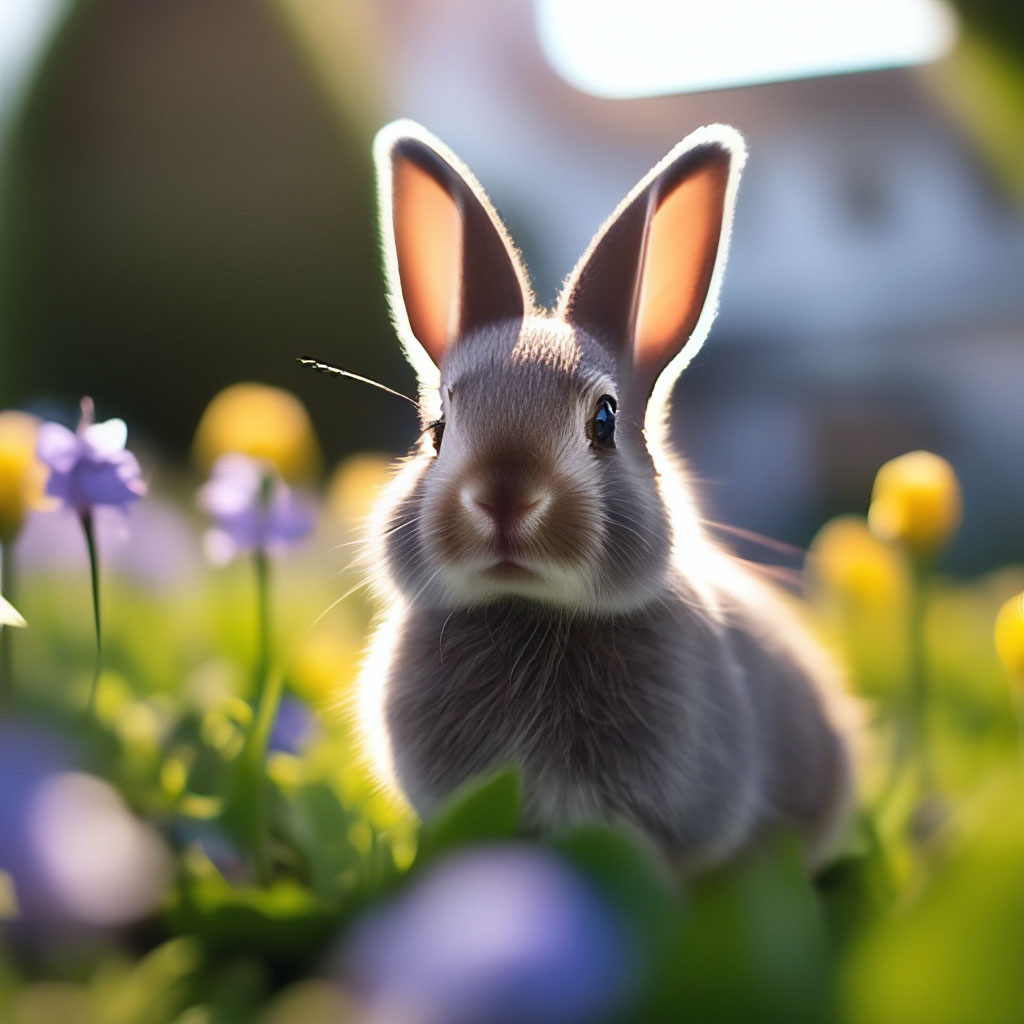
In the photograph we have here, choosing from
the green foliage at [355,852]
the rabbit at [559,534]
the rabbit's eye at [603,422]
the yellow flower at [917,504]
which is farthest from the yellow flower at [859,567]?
the rabbit's eye at [603,422]

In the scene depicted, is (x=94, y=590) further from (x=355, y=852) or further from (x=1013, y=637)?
(x=1013, y=637)

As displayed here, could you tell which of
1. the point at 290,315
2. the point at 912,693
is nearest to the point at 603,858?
the point at 912,693

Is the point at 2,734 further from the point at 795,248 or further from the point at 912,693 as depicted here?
the point at 795,248

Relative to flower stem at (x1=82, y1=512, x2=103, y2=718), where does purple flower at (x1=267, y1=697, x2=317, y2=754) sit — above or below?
below

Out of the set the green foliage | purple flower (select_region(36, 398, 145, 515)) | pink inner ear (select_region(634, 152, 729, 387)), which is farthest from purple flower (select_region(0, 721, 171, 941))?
→ pink inner ear (select_region(634, 152, 729, 387))

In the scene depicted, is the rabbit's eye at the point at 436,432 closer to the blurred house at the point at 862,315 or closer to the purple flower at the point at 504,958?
the purple flower at the point at 504,958

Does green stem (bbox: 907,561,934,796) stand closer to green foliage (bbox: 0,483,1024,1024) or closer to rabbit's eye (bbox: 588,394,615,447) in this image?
green foliage (bbox: 0,483,1024,1024)
